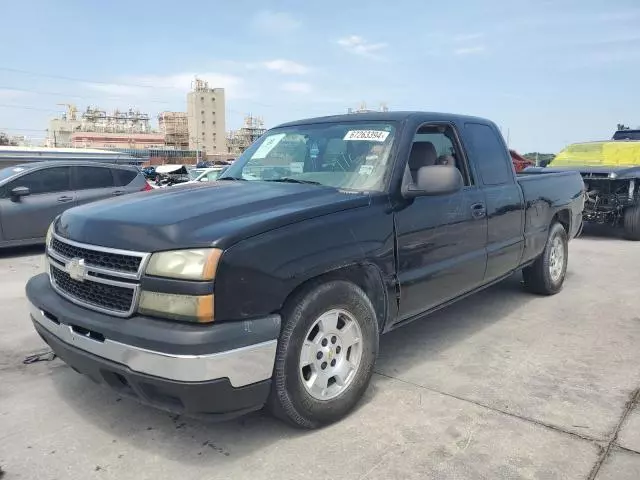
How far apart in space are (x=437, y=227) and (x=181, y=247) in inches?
75.2

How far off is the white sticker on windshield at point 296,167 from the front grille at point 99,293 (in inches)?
66.0

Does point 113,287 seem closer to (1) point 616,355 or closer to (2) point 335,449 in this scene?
(2) point 335,449

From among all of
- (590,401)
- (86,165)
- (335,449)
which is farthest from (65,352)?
(86,165)

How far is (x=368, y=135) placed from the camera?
12.4 ft

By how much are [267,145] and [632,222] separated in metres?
8.20

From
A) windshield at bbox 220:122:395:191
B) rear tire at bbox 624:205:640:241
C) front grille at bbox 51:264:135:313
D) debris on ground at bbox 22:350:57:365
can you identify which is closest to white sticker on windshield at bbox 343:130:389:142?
windshield at bbox 220:122:395:191

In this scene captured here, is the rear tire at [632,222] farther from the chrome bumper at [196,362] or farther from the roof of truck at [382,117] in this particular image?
the chrome bumper at [196,362]

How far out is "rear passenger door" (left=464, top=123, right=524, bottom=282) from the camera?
4.44 metres

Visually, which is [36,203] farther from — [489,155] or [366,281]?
[366,281]

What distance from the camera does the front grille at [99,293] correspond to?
262cm

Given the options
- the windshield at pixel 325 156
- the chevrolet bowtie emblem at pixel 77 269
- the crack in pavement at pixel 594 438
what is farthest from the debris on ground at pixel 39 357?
the crack in pavement at pixel 594 438

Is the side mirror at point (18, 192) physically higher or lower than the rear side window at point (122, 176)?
lower

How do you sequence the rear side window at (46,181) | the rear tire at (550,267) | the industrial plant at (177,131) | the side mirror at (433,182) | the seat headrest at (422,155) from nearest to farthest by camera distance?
1. the side mirror at (433,182)
2. the seat headrest at (422,155)
3. the rear tire at (550,267)
4. the rear side window at (46,181)
5. the industrial plant at (177,131)

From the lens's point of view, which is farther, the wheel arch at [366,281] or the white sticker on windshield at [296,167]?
the white sticker on windshield at [296,167]
